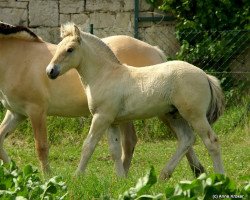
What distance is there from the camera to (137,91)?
8.52m

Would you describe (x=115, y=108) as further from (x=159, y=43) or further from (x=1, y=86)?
(x=159, y=43)

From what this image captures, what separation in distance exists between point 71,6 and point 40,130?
5387mm

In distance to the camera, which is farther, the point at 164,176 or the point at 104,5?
the point at 104,5

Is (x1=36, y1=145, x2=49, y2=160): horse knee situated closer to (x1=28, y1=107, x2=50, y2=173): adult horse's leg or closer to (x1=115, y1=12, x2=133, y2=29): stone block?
(x1=28, y1=107, x2=50, y2=173): adult horse's leg

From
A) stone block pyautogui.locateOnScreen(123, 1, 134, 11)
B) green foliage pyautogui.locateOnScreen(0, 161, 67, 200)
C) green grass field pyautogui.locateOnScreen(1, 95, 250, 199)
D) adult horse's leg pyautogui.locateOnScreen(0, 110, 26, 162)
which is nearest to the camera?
green foliage pyautogui.locateOnScreen(0, 161, 67, 200)

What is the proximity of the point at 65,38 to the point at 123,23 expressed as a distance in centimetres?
591

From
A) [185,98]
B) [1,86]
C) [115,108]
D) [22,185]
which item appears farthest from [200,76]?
[22,185]

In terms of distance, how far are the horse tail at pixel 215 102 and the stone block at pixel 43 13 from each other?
658cm

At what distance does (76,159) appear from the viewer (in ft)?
37.8

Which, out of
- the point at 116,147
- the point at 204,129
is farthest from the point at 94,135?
the point at 204,129

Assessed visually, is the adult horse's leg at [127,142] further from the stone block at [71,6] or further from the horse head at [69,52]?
the stone block at [71,6]

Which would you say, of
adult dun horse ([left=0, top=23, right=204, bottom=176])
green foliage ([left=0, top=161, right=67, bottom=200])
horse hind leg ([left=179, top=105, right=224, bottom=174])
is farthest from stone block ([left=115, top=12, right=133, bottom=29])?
green foliage ([left=0, top=161, right=67, bottom=200])

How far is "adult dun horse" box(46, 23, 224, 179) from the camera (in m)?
8.35

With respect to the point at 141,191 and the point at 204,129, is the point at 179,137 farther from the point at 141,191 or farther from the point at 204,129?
the point at 141,191
